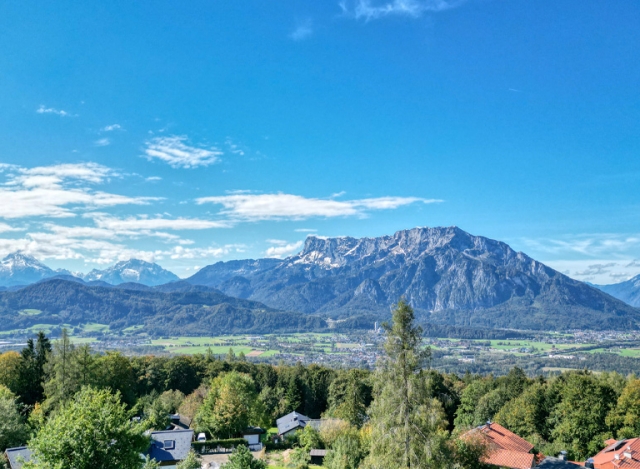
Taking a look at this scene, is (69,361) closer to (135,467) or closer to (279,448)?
(279,448)

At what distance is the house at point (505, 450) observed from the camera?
34938 millimetres

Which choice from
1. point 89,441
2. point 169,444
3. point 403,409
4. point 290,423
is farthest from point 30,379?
point 403,409

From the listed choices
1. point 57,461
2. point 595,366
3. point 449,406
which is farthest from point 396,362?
point 595,366

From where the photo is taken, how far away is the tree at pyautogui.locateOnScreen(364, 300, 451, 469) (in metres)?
18.7

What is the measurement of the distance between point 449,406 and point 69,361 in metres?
49.6

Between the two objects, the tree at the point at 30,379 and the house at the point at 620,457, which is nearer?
the house at the point at 620,457

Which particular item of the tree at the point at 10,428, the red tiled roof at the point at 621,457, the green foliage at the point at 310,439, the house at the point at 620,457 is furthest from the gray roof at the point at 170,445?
the red tiled roof at the point at 621,457

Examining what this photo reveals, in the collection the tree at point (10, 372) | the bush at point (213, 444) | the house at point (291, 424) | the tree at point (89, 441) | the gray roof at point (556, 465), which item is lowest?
the house at point (291, 424)

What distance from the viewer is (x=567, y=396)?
50562 millimetres

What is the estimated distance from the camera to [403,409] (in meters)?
19.0

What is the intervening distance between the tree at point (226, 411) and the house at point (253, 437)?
2.87 feet

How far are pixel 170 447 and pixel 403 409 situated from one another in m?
31.7

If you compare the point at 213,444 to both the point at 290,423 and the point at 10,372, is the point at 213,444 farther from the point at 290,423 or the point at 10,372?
the point at 10,372

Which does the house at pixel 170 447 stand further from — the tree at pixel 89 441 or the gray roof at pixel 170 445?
the tree at pixel 89 441
